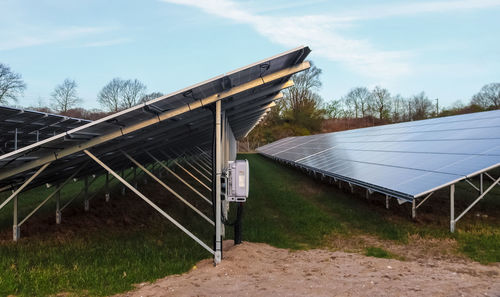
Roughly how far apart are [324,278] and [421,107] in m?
74.3

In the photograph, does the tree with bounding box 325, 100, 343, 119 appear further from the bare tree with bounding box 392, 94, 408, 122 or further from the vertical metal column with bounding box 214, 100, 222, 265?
the vertical metal column with bounding box 214, 100, 222, 265

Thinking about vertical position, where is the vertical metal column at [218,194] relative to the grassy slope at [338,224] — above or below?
above

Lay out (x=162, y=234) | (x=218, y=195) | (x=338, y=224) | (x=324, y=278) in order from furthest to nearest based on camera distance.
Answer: (x=338, y=224), (x=162, y=234), (x=218, y=195), (x=324, y=278)

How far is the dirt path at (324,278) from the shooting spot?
4.98m

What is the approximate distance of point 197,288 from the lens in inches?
204

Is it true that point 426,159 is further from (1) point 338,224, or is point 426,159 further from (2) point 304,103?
(2) point 304,103

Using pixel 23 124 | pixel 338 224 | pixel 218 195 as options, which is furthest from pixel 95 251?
pixel 23 124

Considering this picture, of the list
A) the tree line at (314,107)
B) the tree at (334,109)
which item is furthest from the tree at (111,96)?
the tree at (334,109)

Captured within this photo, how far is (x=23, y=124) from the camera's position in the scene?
36.5 feet

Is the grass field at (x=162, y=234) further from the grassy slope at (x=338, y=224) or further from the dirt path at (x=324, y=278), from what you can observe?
the dirt path at (x=324, y=278)

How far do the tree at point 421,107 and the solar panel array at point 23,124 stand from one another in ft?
210

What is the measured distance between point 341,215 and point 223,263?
569cm

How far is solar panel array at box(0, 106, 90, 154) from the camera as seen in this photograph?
32.6 ft

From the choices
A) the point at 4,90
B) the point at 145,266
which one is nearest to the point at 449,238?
the point at 145,266
